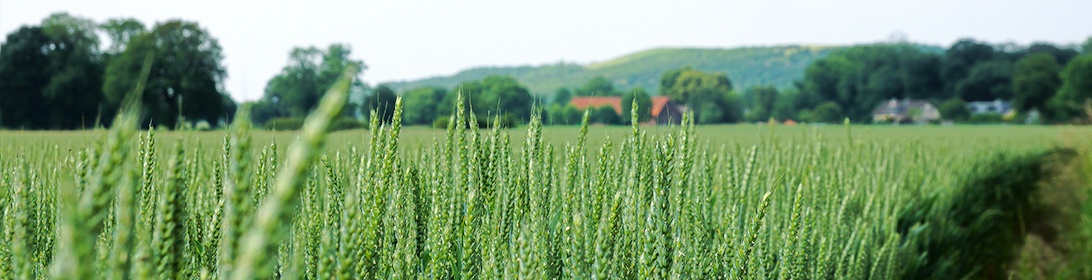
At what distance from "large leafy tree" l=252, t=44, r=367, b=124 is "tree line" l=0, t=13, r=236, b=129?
14.7 m

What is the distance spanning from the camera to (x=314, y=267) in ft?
4.68

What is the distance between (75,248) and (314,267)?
923 mm

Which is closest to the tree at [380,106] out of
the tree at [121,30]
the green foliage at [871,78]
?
the tree at [121,30]

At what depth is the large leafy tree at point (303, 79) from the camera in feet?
202

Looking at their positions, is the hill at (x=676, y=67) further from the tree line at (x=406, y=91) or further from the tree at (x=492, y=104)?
the tree at (x=492, y=104)

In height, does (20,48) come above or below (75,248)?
above

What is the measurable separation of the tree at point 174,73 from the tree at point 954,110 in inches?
2932

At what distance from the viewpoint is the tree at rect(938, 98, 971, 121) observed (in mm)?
88750

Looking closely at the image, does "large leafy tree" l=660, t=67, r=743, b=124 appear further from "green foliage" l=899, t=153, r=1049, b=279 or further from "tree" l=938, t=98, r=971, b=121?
"green foliage" l=899, t=153, r=1049, b=279

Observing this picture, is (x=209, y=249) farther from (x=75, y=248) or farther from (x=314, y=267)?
(x=75, y=248)

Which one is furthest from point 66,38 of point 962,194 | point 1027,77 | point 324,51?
point 1027,77

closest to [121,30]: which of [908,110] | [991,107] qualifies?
[908,110]

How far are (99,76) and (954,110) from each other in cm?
8166

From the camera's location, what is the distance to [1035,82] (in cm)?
7988
